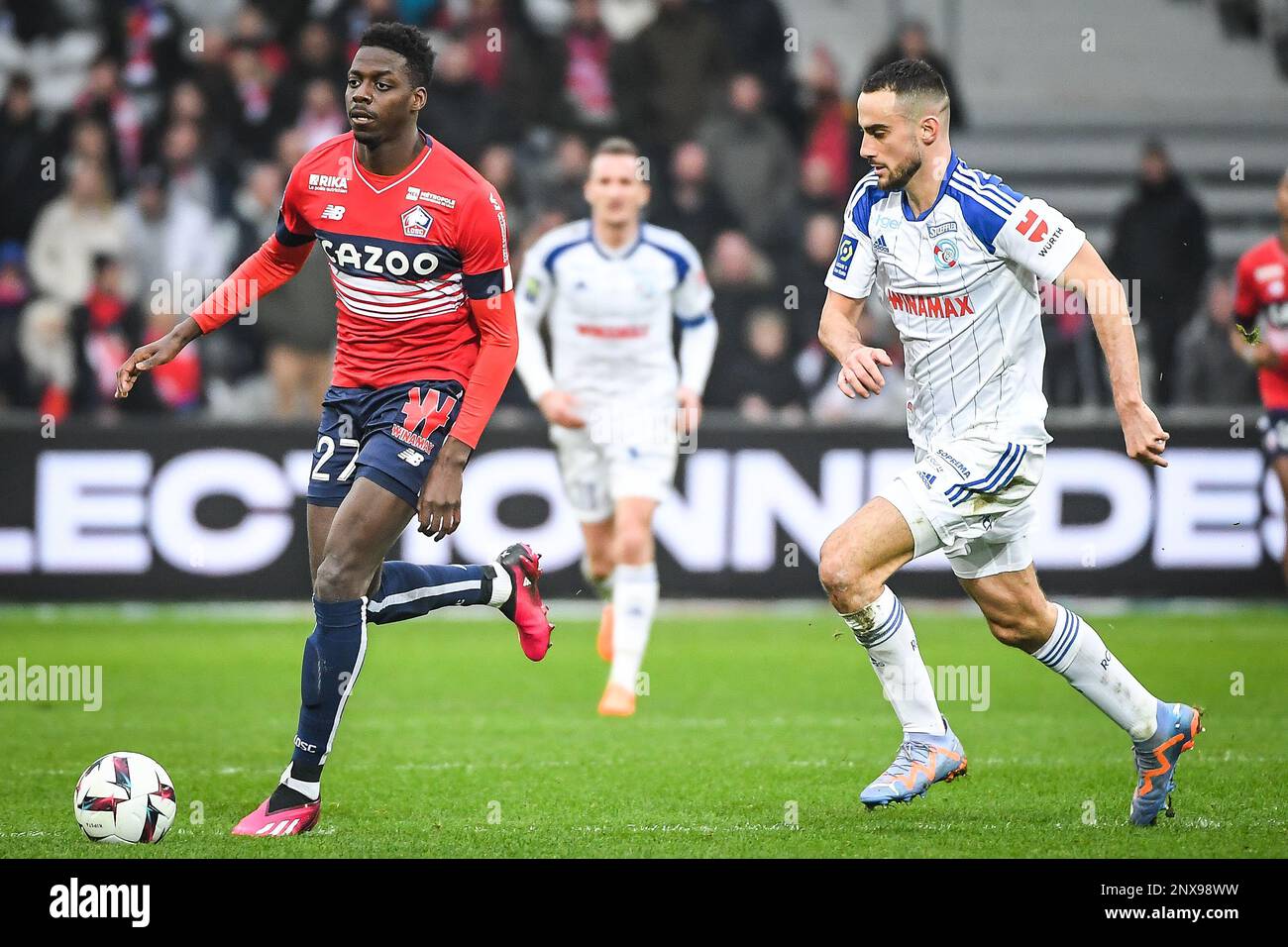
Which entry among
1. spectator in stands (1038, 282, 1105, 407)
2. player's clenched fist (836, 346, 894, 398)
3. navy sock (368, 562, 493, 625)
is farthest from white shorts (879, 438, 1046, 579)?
spectator in stands (1038, 282, 1105, 407)

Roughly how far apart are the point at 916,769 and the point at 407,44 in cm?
306

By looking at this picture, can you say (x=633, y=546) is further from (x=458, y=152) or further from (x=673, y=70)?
(x=673, y=70)

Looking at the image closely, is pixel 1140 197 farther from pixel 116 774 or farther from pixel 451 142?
pixel 116 774

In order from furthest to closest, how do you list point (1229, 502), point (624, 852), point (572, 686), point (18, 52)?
point (18, 52)
point (1229, 502)
point (572, 686)
point (624, 852)

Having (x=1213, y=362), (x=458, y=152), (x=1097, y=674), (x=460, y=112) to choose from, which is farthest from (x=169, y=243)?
(x=1097, y=674)

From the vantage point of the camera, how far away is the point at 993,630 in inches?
248

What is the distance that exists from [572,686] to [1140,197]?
22.8ft

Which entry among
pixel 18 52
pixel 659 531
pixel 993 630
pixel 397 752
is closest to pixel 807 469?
pixel 659 531

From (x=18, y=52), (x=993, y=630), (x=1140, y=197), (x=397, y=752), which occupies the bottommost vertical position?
(x=397, y=752)

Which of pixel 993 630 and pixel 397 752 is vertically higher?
pixel 993 630

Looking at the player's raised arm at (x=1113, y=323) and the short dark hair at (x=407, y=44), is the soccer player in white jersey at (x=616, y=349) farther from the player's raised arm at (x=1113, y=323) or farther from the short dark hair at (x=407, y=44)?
the player's raised arm at (x=1113, y=323)

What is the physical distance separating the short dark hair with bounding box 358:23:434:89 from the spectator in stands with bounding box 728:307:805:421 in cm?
771

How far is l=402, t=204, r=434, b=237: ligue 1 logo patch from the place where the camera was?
6125 mm

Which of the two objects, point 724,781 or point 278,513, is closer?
point 724,781
